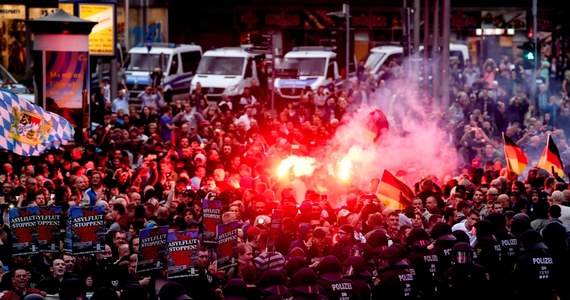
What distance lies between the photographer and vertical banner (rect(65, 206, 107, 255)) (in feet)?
50.0

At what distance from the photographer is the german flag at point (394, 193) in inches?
822

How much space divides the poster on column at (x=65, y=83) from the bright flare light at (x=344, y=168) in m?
5.49

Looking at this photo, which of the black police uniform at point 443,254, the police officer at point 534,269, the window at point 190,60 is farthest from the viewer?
the window at point 190,60

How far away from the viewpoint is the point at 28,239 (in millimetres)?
15273

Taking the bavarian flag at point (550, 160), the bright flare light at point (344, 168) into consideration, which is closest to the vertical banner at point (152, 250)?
the bright flare light at point (344, 168)

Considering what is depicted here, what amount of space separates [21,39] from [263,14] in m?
10.3

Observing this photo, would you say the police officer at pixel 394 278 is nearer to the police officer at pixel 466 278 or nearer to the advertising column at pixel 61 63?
the police officer at pixel 466 278

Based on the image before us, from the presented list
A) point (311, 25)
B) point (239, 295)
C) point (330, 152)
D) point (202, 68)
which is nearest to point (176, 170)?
point (330, 152)

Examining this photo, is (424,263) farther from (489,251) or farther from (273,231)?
(273,231)

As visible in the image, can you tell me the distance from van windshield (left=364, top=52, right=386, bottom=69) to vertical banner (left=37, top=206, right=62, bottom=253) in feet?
91.7

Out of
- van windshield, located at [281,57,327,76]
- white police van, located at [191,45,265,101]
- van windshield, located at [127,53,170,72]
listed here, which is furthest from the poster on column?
van windshield, located at [281,57,327,76]

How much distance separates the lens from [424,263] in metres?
15.4

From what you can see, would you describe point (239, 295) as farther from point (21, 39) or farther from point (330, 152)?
point (21, 39)

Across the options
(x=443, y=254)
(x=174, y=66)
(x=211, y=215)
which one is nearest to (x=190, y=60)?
(x=174, y=66)
